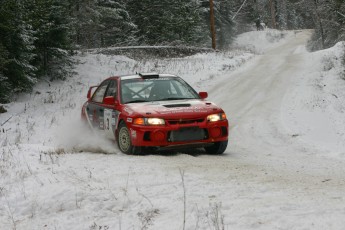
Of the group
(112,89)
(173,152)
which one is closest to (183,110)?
(173,152)

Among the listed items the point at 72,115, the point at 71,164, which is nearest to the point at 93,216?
the point at 71,164

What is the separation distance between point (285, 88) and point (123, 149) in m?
11.3

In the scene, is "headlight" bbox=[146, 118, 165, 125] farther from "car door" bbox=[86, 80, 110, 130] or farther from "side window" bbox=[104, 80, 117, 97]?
"car door" bbox=[86, 80, 110, 130]

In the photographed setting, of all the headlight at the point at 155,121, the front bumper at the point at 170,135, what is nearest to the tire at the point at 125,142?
the front bumper at the point at 170,135

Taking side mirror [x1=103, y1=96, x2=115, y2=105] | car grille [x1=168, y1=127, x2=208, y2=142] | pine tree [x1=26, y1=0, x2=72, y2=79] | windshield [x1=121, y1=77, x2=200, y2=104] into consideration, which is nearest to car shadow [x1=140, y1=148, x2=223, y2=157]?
car grille [x1=168, y1=127, x2=208, y2=142]

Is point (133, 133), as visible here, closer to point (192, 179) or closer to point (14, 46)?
Result: point (192, 179)

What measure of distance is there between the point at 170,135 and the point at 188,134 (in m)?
0.32

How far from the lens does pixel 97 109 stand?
9492 mm

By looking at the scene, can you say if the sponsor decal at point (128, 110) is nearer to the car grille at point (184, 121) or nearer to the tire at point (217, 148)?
the car grille at point (184, 121)

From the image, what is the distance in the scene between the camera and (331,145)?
948 centimetres

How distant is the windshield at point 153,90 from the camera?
28.4ft

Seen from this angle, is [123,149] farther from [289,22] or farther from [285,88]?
[289,22]

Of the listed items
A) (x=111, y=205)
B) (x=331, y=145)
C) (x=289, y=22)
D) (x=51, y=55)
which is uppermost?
(x=289, y=22)

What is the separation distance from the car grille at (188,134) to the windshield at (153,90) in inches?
48.0
